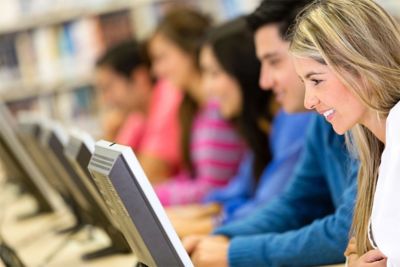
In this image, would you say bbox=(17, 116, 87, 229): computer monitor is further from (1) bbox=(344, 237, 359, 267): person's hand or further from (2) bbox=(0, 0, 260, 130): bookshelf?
(2) bbox=(0, 0, 260, 130): bookshelf

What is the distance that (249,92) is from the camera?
105 inches

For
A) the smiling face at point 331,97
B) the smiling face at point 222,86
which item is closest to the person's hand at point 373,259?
the smiling face at point 331,97

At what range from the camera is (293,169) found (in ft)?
7.67

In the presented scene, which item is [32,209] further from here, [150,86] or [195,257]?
[195,257]

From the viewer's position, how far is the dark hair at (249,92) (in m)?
2.66

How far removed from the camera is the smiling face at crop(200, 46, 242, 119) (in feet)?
8.88

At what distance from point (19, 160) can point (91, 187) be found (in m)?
0.93

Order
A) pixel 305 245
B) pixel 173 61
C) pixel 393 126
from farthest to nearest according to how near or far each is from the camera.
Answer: pixel 173 61 → pixel 305 245 → pixel 393 126

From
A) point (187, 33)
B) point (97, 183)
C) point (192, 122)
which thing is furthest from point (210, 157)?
point (97, 183)

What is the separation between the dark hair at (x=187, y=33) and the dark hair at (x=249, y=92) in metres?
0.64

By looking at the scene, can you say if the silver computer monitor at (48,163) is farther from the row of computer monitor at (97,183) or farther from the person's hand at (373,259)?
the person's hand at (373,259)

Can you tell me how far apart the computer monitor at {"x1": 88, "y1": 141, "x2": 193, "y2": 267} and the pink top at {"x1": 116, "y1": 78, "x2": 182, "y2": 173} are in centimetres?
206

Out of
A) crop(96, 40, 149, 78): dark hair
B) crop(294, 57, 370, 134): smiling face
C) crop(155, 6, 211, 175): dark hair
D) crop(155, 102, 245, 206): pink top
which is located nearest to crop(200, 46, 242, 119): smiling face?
crop(155, 102, 245, 206): pink top

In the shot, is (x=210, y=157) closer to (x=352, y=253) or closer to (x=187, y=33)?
(x=187, y=33)
